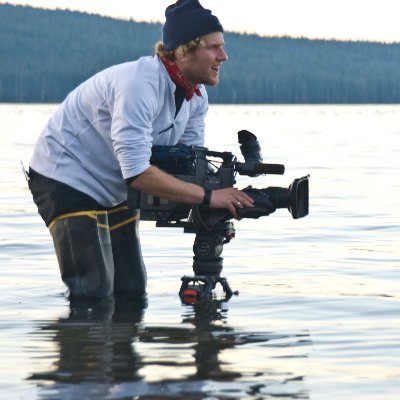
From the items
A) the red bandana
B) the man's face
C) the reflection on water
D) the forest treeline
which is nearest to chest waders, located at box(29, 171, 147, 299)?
the reflection on water

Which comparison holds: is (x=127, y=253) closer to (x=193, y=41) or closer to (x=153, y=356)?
(x=193, y=41)

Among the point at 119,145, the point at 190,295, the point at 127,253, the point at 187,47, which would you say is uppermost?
the point at 187,47

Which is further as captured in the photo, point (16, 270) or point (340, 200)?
point (340, 200)

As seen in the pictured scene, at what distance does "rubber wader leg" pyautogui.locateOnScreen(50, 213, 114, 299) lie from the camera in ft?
26.3

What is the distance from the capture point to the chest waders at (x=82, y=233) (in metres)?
8.01

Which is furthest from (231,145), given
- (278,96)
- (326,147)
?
(278,96)

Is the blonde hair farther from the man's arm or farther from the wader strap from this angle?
the wader strap

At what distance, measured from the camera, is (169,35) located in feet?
25.1

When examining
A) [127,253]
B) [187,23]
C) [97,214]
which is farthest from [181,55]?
[127,253]

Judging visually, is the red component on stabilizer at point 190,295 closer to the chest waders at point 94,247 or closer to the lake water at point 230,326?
the lake water at point 230,326

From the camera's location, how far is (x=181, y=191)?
7480 mm

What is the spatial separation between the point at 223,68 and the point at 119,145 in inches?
6964

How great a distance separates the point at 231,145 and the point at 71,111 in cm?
3443

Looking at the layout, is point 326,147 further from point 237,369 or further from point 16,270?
point 237,369
